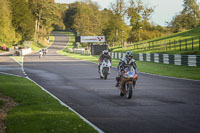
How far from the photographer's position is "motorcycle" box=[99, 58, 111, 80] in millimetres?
22938

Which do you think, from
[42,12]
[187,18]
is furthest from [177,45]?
[42,12]

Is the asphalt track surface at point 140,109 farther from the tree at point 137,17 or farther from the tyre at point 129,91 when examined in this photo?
the tree at point 137,17

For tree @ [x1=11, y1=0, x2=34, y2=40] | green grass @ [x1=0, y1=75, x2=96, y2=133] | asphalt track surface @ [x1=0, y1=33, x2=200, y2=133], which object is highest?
tree @ [x1=11, y1=0, x2=34, y2=40]

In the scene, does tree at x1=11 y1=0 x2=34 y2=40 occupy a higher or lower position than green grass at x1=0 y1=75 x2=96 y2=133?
higher

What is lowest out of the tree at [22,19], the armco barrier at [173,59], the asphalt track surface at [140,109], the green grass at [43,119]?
the asphalt track surface at [140,109]

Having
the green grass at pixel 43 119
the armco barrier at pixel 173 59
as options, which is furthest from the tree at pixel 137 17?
the green grass at pixel 43 119

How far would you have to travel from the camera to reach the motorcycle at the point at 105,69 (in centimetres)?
2294

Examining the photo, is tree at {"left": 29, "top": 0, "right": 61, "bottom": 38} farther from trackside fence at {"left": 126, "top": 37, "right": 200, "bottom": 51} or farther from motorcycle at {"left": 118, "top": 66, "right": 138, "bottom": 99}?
motorcycle at {"left": 118, "top": 66, "right": 138, "bottom": 99}

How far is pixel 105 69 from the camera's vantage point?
23000 millimetres

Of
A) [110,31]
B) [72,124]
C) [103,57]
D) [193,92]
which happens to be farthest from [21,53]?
[72,124]

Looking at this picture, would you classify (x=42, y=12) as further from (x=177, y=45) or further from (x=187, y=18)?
(x=177, y=45)

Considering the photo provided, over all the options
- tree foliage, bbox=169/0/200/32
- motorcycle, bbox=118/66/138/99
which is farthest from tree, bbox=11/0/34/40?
motorcycle, bbox=118/66/138/99

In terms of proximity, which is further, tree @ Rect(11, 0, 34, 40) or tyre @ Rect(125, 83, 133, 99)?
tree @ Rect(11, 0, 34, 40)

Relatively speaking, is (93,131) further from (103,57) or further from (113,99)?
(103,57)
